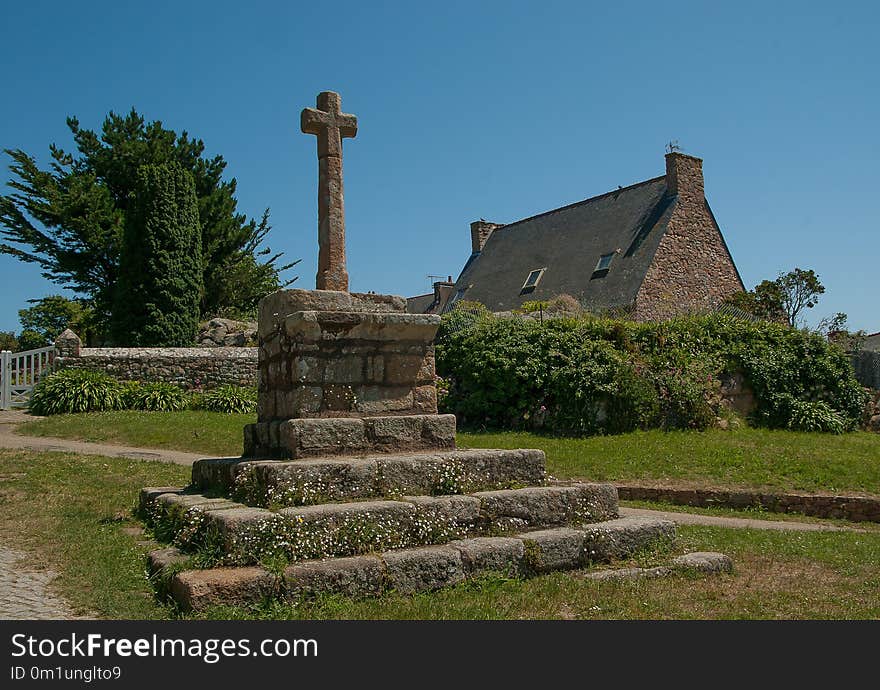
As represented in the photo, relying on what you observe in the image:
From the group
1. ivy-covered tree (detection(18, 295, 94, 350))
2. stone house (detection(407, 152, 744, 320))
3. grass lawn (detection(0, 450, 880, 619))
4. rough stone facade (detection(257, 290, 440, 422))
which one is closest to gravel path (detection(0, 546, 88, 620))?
grass lawn (detection(0, 450, 880, 619))

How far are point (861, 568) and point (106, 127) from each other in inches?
1100

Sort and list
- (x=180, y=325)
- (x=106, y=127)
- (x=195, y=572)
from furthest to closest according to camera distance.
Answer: (x=106, y=127) < (x=180, y=325) < (x=195, y=572)

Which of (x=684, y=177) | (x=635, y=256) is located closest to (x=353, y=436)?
(x=635, y=256)

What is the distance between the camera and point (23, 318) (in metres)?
43.5

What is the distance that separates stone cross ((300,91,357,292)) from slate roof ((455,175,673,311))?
17.7 m

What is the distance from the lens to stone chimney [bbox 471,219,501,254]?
1323 inches

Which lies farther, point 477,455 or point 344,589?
point 477,455

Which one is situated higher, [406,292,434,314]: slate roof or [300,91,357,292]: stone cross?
[406,292,434,314]: slate roof

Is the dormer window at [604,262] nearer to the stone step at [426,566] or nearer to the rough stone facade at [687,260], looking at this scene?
the rough stone facade at [687,260]

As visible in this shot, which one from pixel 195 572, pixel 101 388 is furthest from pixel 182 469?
pixel 101 388

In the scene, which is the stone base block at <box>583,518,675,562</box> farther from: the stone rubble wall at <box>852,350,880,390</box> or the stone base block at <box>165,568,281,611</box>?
the stone rubble wall at <box>852,350,880,390</box>

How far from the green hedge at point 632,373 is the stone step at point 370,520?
288 inches

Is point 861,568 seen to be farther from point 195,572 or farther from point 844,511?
point 195,572

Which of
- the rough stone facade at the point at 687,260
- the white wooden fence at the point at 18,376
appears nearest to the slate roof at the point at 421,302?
the rough stone facade at the point at 687,260
